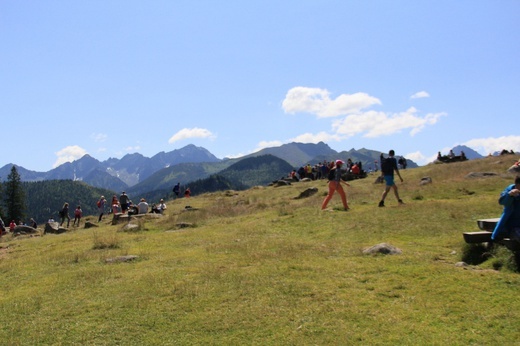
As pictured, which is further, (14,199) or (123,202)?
(14,199)

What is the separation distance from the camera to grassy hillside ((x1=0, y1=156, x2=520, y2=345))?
736 centimetres

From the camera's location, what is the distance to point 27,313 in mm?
9289

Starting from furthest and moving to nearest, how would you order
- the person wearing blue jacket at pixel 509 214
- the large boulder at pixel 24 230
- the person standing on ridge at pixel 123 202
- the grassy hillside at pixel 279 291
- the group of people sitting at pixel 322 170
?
1. the group of people sitting at pixel 322 170
2. the person standing on ridge at pixel 123 202
3. the large boulder at pixel 24 230
4. the person wearing blue jacket at pixel 509 214
5. the grassy hillside at pixel 279 291

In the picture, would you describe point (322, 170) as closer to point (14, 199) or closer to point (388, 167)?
point (388, 167)

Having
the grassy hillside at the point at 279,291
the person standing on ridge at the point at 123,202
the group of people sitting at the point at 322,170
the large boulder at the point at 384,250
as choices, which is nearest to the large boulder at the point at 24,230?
the person standing on ridge at the point at 123,202

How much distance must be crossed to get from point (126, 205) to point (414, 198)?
25.9 m

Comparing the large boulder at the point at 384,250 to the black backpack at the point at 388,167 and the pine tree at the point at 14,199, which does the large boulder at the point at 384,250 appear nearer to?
the black backpack at the point at 388,167

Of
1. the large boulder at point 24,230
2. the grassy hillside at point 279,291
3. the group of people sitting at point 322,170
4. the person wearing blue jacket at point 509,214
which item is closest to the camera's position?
the grassy hillside at point 279,291

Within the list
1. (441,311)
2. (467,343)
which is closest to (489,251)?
(441,311)

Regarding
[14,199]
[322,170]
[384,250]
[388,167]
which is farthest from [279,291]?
[14,199]

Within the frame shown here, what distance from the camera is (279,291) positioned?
9383 mm

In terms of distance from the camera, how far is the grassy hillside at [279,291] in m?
7.36

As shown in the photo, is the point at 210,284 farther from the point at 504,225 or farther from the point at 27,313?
the point at 504,225

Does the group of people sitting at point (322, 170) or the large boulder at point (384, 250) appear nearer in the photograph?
the large boulder at point (384, 250)
